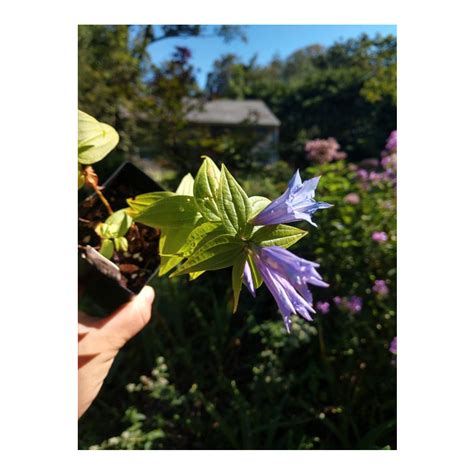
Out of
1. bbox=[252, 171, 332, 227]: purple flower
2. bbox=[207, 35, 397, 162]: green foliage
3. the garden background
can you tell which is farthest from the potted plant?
bbox=[207, 35, 397, 162]: green foliage

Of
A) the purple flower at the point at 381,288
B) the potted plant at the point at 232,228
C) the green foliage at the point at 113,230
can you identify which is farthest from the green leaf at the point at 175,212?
the purple flower at the point at 381,288

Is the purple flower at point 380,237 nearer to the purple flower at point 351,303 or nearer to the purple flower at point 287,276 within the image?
the purple flower at point 351,303

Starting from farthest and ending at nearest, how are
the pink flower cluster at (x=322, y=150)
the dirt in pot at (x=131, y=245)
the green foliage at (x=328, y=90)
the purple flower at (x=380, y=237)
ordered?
the green foliage at (x=328, y=90) < the pink flower cluster at (x=322, y=150) < the purple flower at (x=380, y=237) < the dirt in pot at (x=131, y=245)

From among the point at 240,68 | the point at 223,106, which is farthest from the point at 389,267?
the point at 223,106

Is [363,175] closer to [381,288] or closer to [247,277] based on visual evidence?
[381,288]

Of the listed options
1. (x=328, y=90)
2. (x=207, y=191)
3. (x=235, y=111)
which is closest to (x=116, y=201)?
(x=207, y=191)
